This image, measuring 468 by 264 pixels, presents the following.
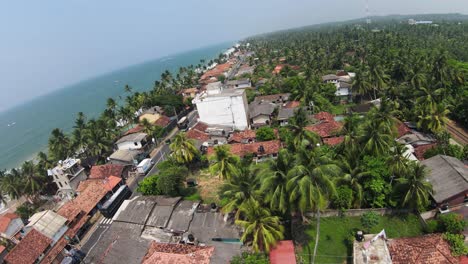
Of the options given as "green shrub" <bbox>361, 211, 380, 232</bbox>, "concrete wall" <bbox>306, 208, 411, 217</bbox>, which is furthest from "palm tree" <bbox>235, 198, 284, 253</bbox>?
"green shrub" <bbox>361, 211, 380, 232</bbox>

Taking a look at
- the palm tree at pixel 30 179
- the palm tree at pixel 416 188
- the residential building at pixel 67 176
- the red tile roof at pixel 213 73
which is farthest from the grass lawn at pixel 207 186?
the red tile roof at pixel 213 73

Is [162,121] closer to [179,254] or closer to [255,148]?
[255,148]

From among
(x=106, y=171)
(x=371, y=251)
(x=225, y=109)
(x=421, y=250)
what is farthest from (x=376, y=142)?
(x=106, y=171)

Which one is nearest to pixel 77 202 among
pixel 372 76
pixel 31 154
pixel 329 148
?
pixel 329 148

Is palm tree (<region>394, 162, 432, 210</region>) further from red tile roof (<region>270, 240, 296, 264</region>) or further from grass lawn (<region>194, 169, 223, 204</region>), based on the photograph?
grass lawn (<region>194, 169, 223, 204</region>)

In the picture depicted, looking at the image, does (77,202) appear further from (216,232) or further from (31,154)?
(31,154)

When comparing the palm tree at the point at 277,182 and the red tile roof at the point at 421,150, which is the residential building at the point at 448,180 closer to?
the red tile roof at the point at 421,150
